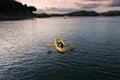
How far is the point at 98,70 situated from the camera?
24750mm

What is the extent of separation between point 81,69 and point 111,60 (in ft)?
24.7

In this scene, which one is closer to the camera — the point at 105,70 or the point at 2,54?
the point at 105,70

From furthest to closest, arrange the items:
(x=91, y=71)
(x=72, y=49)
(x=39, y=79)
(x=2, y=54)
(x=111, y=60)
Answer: (x=72, y=49) < (x=2, y=54) < (x=111, y=60) < (x=91, y=71) < (x=39, y=79)

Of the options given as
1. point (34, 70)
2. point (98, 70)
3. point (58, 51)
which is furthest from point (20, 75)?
point (58, 51)

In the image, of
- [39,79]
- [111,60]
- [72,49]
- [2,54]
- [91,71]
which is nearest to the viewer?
[39,79]

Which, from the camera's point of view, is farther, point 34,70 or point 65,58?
point 65,58

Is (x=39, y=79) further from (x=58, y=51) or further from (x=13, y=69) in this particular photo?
(x=58, y=51)

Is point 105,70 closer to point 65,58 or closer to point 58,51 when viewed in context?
point 65,58

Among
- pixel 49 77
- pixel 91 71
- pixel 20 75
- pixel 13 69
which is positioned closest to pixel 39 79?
pixel 49 77

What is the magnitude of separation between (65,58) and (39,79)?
33.5ft

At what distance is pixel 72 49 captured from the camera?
37938 mm

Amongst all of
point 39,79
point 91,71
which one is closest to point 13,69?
point 39,79

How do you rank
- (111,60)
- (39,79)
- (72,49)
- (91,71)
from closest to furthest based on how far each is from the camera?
1. (39,79)
2. (91,71)
3. (111,60)
4. (72,49)

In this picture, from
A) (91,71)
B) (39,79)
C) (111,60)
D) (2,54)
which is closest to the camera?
(39,79)
